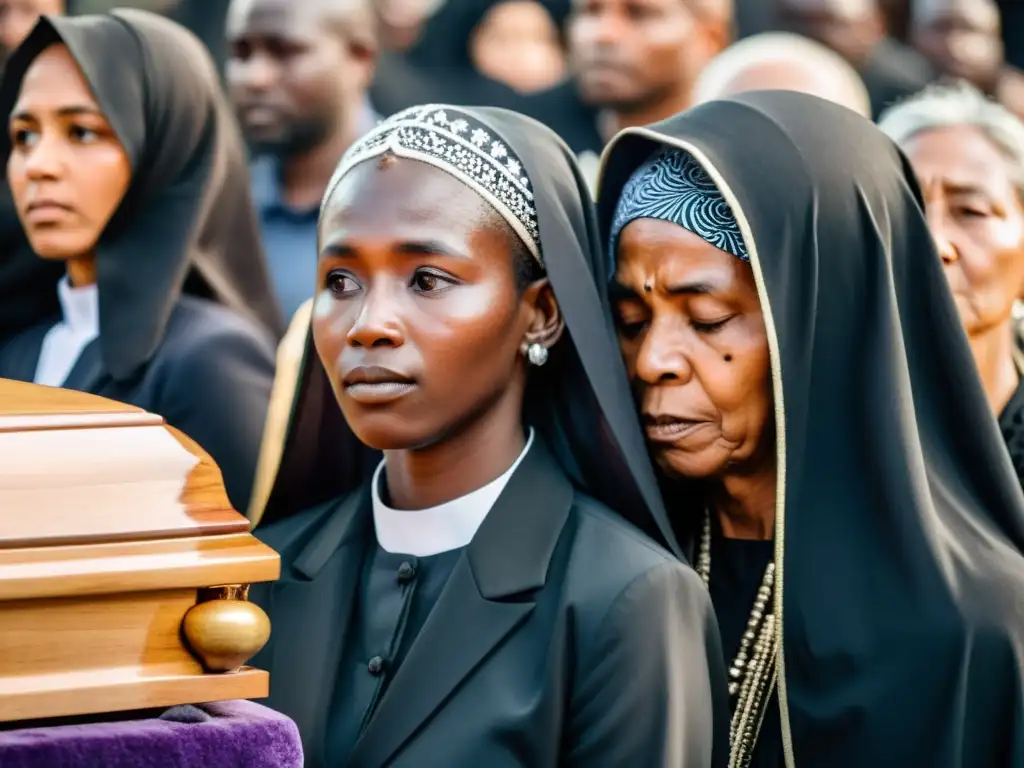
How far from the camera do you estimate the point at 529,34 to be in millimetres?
7520

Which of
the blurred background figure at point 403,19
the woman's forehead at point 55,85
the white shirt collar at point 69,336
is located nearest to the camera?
the woman's forehead at point 55,85

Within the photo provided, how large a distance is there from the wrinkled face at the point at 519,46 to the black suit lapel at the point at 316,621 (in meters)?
4.81

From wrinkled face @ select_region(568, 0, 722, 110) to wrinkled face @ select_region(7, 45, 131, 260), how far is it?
2665 millimetres

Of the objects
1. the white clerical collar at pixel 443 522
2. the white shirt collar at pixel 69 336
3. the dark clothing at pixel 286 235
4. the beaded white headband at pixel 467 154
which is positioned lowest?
the dark clothing at pixel 286 235

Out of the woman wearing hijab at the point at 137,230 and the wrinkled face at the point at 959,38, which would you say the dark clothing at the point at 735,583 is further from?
the wrinkled face at the point at 959,38

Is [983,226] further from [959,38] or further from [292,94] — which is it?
[959,38]

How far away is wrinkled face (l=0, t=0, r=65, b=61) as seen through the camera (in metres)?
5.17

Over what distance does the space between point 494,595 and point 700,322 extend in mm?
571

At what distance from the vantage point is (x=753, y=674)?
9.01 ft

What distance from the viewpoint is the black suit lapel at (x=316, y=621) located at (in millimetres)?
2484

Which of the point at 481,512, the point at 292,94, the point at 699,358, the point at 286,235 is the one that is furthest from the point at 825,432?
the point at 292,94

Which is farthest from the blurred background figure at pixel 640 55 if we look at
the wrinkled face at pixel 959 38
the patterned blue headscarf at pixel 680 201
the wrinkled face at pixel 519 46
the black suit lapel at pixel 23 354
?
the patterned blue headscarf at pixel 680 201

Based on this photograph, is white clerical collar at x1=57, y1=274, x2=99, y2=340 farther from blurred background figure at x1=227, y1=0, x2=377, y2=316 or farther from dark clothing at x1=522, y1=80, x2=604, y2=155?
dark clothing at x1=522, y1=80, x2=604, y2=155

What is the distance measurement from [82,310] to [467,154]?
5.33ft
